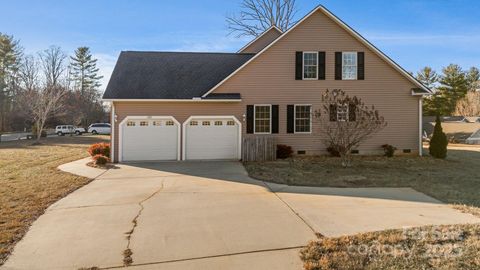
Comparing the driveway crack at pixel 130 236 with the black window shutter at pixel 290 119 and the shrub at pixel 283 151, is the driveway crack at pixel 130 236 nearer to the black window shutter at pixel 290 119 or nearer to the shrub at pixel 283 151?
the shrub at pixel 283 151

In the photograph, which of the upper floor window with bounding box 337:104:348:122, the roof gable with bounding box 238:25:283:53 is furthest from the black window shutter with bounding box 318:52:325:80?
the roof gable with bounding box 238:25:283:53

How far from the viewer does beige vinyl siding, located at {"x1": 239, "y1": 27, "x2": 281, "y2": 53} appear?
21.4 m

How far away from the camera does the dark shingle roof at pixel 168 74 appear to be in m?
15.8

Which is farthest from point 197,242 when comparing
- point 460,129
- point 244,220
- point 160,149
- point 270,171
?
point 460,129

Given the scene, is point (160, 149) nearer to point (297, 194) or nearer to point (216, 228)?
point (297, 194)

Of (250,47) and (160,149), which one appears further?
(250,47)

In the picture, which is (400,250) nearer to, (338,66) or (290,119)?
(290,119)

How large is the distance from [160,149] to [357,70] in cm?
1047

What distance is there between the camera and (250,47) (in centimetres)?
2162

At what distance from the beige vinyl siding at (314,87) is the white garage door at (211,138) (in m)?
0.40

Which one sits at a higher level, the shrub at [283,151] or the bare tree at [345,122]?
the bare tree at [345,122]

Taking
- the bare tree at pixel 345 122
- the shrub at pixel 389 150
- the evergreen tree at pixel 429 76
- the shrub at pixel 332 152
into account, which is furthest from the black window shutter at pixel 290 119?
the evergreen tree at pixel 429 76

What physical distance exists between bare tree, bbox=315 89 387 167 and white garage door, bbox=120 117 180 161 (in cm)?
690

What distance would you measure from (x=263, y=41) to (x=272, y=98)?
6.71 metres
